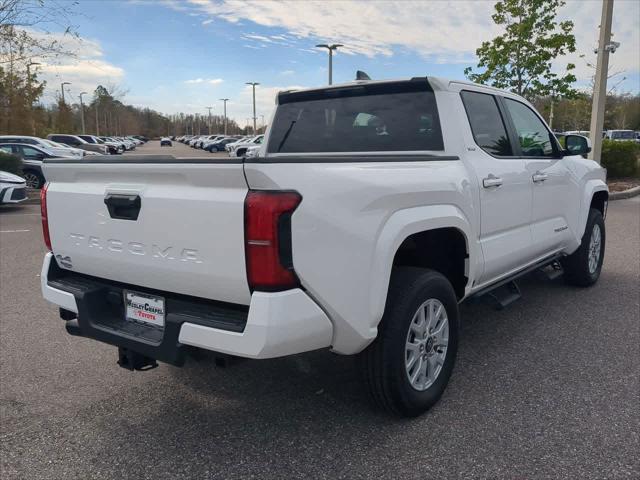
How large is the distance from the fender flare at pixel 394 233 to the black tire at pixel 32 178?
15.9m

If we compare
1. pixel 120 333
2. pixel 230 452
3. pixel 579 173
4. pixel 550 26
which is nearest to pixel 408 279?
pixel 230 452

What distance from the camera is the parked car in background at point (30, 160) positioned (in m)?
16.2

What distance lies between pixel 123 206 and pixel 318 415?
1.57 metres

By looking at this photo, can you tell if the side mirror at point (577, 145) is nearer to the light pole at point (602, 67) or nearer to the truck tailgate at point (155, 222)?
the truck tailgate at point (155, 222)

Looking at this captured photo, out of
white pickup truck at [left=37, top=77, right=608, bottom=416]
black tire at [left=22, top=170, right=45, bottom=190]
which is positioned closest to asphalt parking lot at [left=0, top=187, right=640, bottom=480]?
white pickup truck at [left=37, top=77, right=608, bottom=416]

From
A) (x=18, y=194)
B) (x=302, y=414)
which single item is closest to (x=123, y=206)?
(x=302, y=414)

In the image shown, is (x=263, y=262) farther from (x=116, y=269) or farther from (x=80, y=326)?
(x=80, y=326)

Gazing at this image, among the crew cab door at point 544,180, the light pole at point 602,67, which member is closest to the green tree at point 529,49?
the light pole at point 602,67

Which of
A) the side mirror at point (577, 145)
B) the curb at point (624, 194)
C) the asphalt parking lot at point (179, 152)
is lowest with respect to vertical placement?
the curb at point (624, 194)

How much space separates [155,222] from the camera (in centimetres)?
256

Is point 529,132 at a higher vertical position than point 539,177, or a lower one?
higher

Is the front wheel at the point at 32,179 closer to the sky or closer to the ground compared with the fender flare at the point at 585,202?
closer to the ground

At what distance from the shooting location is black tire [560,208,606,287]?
554cm

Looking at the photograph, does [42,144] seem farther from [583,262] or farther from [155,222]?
[155,222]
